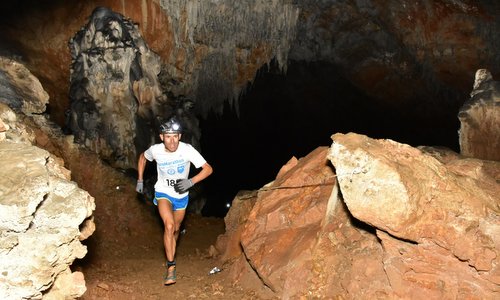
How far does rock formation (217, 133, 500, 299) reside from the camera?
3.09m

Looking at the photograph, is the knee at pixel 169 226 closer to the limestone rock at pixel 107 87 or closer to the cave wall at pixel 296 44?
the limestone rock at pixel 107 87

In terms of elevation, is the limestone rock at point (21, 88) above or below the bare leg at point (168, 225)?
above

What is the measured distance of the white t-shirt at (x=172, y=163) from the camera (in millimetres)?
4621

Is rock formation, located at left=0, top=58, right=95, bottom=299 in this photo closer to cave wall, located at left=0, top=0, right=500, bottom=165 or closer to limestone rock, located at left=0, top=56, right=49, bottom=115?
limestone rock, located at left=0, top=56, right=49, bottom=115

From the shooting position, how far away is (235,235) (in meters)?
5.66

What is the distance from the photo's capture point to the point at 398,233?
3.17m

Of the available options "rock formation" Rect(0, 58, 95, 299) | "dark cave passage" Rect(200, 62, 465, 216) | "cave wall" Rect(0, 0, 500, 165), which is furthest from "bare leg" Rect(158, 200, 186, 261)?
"dark cave passage" Rect(200, 62, 465, 216)

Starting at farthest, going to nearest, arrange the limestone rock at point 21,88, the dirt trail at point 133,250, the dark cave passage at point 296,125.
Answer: the dark cave passage at point 296,125 → the limestone rock at point 21,88 → the dirt trail at point 133,250

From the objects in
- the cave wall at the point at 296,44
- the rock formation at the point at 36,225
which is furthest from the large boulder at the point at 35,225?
the cave wall at the point at 296,44

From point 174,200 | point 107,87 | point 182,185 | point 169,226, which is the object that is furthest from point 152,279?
point 107,87

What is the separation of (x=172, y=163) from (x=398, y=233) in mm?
2418

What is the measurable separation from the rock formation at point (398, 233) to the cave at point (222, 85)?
1.74 ft

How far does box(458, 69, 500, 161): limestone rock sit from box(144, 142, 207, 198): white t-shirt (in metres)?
3.83

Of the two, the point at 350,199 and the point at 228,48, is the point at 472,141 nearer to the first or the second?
the point at 350,199
